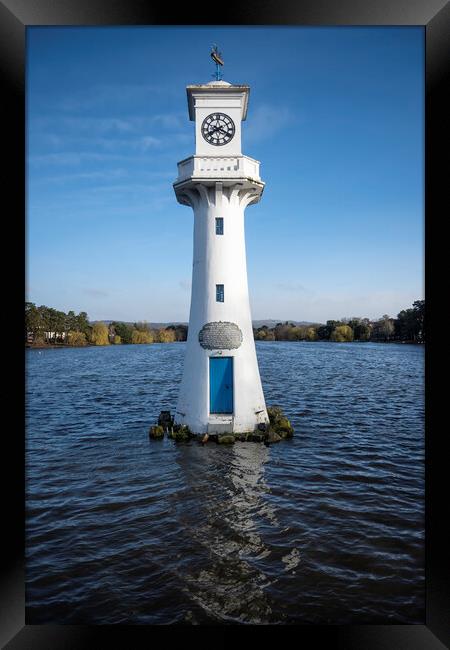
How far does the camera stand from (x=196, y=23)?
128 inches

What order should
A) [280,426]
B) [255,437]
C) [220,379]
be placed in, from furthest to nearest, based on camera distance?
[280,426]
[255,437]
[220,379]

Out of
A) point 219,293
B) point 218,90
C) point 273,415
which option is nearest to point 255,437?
point 273,415

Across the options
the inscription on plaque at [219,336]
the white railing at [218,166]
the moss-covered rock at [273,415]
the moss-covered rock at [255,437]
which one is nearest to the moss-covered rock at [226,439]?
the moss-covered rock at [255,437]

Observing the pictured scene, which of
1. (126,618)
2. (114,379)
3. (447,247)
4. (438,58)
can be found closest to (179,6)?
(438,58)

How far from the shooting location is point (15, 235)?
3314 mm

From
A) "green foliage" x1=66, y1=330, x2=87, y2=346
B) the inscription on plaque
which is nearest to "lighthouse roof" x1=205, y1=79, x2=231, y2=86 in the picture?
the inscription on plaque

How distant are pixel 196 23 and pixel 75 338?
94.5 m

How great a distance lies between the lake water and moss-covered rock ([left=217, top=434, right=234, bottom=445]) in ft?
0.98

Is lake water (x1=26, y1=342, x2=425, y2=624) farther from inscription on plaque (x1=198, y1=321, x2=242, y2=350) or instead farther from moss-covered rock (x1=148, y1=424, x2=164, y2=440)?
inscription on plaque (x1=198, y1=321, x2=242, y2=350)

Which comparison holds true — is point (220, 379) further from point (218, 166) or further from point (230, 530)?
point (218, 166)

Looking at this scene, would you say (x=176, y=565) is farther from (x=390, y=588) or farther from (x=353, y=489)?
(x=353, y=489)

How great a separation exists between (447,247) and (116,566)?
818cm

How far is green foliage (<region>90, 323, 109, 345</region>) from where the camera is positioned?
326 ft

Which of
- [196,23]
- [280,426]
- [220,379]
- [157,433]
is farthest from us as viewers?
[280,426]
